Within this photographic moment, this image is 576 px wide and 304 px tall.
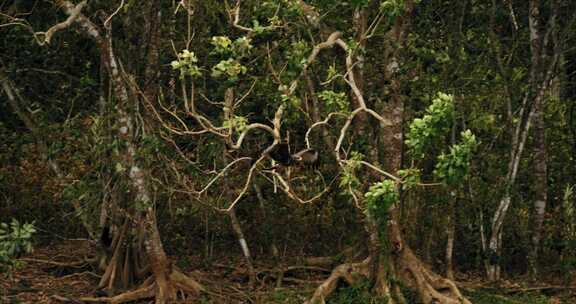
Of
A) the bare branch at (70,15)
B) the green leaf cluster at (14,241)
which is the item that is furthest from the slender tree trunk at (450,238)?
the green leaf cluster at (14,241)

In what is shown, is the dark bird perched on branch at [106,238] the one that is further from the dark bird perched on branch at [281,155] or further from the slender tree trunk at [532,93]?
the slender tree trunk at [532,93]

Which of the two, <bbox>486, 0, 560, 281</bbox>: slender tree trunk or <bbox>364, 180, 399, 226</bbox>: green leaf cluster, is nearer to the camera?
<bbox>364, 180, 399, 226</bbox>: green leaf cluster

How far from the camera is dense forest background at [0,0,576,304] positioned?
1289 cm

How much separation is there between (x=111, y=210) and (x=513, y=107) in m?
7.18

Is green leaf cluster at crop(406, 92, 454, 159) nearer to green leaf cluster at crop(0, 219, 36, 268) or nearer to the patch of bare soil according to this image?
green leaf cluster at crop(0, 219, 36, 268)

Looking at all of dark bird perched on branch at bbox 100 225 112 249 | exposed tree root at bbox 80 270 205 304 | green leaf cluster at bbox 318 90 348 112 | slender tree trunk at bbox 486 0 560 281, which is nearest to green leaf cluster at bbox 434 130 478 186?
green leaf cluster at bbox 318 90 348 112

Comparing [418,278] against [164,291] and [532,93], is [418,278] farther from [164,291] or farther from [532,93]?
[532,93]

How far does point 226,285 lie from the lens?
575 inches

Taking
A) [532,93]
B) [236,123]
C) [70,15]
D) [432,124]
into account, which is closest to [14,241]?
[236,123]

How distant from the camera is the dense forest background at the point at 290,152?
42.3 feet

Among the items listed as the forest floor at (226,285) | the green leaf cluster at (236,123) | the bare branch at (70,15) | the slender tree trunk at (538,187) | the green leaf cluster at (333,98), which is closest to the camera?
the green leaf cluster at (236,123)

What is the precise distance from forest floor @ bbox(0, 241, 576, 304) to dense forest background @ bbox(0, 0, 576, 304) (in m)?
0.05

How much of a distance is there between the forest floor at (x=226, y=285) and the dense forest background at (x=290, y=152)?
0.05m

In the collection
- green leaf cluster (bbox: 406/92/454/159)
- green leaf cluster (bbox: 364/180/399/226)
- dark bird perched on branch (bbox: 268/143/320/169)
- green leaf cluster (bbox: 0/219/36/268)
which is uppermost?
green leaf cluster (bbox: 406/92/454/159)
